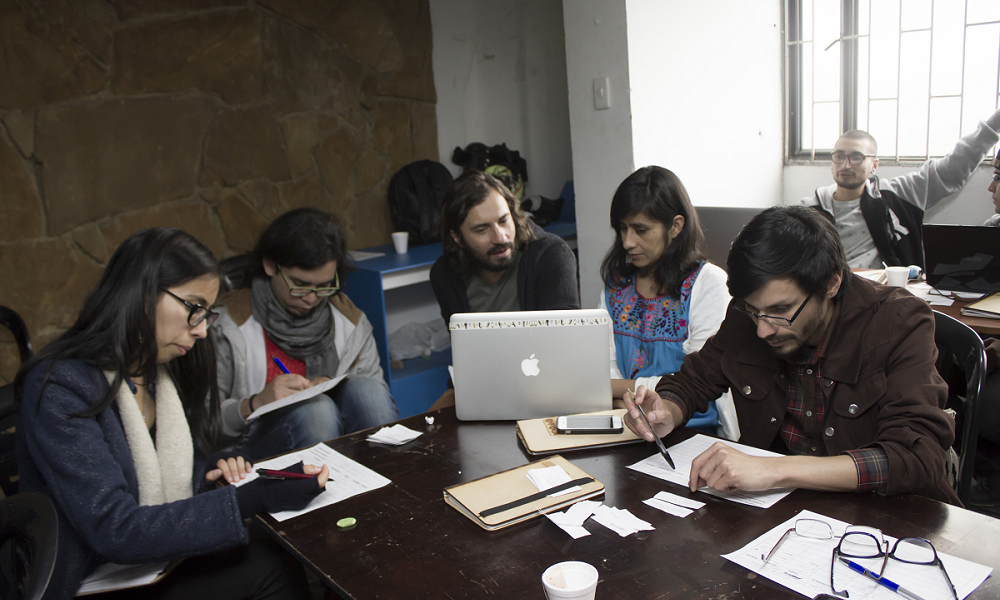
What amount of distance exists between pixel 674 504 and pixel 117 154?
8.79ft

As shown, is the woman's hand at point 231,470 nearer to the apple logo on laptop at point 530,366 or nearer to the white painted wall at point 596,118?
the apple logo on laptop at point 530,366

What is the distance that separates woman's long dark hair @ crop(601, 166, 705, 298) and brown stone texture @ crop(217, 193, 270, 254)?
1888 millimetres

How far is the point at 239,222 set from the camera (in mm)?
3240

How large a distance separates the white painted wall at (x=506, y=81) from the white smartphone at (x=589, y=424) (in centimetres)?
270

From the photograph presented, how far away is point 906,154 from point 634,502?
9.44 ft

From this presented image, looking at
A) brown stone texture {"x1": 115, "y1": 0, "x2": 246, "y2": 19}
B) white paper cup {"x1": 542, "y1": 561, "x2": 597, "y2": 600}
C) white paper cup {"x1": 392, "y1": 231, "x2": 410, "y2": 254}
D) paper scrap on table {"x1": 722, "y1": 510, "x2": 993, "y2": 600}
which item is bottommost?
paper scrap on table {"x1": 722, "y1": 510, "x2": 993, "y2": 600}

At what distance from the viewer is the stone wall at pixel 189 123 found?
270 centimetres

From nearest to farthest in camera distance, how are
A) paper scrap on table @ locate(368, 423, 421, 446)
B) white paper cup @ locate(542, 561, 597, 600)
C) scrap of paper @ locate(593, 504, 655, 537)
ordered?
1. white paper cup @ locate(542, 561, 597, 600)
2. scrap of paper @ locate(593, 504, 655, 537)
3. paper scrap on table @ locate(368, 423, 421, 446)

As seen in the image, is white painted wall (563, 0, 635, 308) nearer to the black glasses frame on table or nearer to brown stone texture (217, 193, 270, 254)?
brown stone texture (217, 193, 270, 254)

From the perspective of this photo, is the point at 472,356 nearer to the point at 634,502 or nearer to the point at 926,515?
the point at 634,502

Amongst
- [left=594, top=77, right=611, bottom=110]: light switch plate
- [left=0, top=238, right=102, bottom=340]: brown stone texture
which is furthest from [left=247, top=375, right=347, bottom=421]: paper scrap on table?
[left=594, top=77, right=611, bottom=110]: light switch plate

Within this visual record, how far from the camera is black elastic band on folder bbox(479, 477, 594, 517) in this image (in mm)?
1149

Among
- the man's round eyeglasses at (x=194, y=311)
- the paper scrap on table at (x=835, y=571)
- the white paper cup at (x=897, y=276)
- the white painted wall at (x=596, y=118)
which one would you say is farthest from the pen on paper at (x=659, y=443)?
the white painted wall at (x=596, y=118)

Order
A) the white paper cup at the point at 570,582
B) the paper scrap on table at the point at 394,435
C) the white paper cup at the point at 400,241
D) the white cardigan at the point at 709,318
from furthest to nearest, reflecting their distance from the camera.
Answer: the white paper cup at the point at 400,241 < the white cardigan at the point at 709,318 < the paper scrap on table at the point at 394,435 < the white paper cup at the point at 570,582
